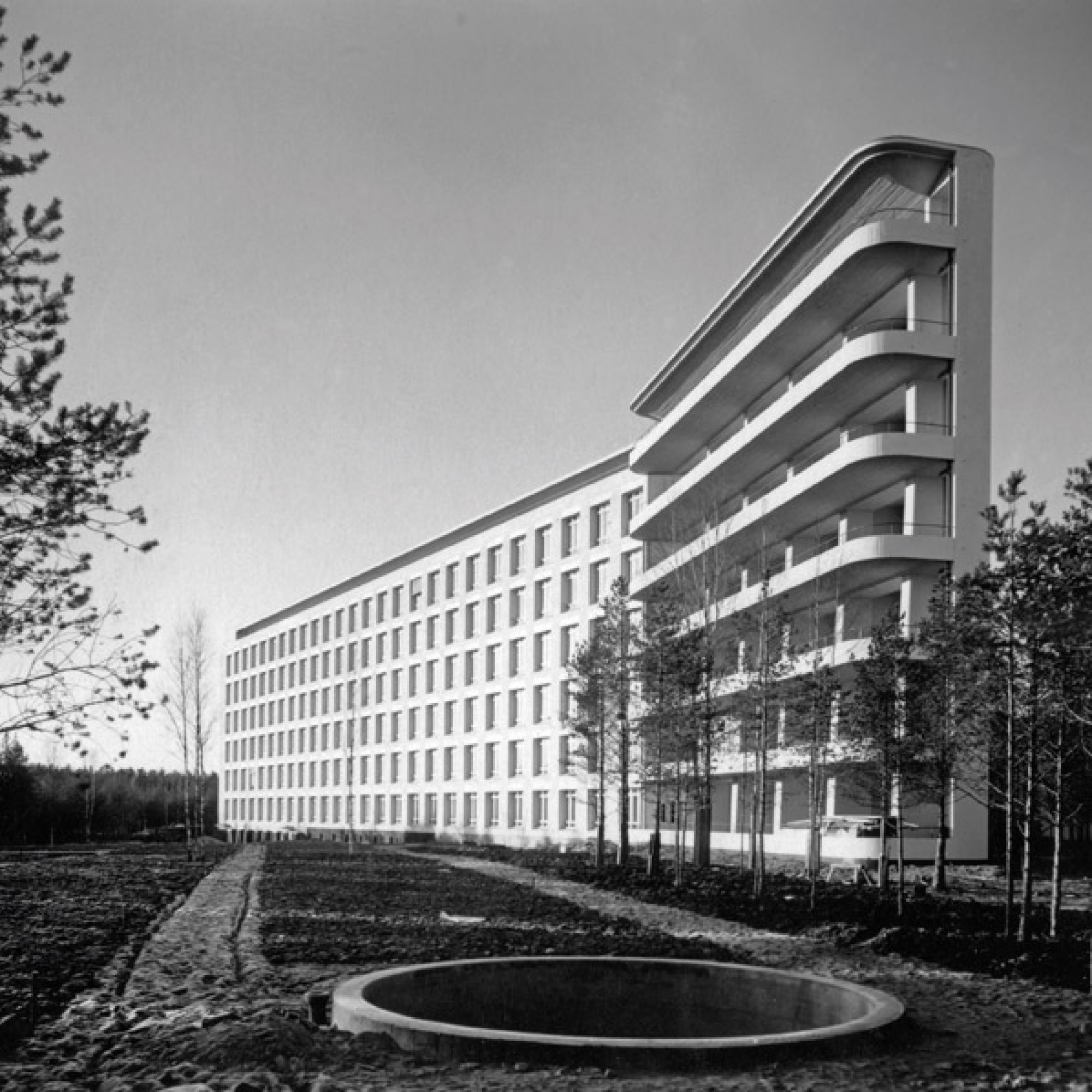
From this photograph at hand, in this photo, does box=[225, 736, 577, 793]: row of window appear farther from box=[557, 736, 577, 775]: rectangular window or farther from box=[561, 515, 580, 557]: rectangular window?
box=[561, 515, 580, 557]: rectangular window

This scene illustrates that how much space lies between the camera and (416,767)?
7669cm

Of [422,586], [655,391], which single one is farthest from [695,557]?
[422,586]

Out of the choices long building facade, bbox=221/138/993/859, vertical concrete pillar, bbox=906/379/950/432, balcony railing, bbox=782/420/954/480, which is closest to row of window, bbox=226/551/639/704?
long building facade, bbox=221/138/993/859

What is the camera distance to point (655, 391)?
53.8 m

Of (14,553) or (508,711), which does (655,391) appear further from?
(14,553)

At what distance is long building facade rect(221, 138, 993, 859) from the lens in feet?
113

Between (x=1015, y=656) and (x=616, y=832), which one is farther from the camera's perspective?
(x=616, y=832)

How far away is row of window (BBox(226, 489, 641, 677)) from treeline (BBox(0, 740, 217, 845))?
44.1 ft

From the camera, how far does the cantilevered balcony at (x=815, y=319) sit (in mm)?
34594

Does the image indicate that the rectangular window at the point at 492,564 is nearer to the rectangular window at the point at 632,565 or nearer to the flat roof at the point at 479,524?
the flat roof at the point at 479,524

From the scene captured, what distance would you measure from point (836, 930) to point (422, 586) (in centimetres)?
5947

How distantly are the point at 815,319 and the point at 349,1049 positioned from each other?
32.5 metres

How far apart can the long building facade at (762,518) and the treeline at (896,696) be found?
0.90 m

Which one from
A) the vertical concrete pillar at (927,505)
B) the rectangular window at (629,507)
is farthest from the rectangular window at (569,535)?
the vertical concrete pillar at (927,505)
